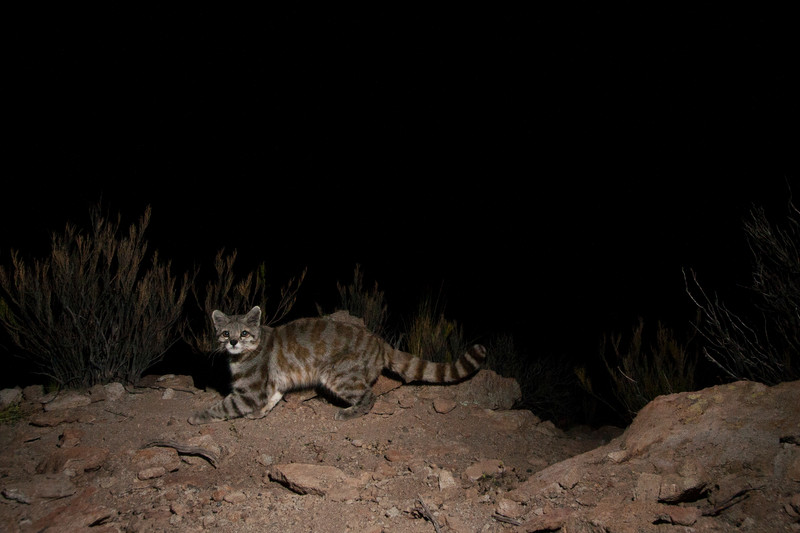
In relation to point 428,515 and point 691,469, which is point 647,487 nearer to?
point 691,469

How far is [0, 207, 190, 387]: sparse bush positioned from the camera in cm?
442

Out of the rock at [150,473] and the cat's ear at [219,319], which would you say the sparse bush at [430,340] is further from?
the rock at [150,473]

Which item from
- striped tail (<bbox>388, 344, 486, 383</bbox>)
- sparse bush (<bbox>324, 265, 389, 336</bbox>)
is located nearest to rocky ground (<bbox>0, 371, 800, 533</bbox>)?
striped tail (<bbox>388, 344, 486, 383</bbox>)

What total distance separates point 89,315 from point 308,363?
2.12 meters

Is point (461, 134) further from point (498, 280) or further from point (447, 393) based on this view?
point (447, 393)

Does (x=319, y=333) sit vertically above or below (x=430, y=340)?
above

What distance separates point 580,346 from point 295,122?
23.2 ft

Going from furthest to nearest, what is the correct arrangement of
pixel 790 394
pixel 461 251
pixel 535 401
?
pixel 461 251 < pixel 535 401 < pixel 790 394

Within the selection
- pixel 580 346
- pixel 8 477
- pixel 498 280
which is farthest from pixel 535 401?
pixel 8 477

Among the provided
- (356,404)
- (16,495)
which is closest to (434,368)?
(356,404)

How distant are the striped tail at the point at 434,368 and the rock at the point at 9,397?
10.9 feet

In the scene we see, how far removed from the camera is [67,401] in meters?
4.19

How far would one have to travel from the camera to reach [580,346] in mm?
9539

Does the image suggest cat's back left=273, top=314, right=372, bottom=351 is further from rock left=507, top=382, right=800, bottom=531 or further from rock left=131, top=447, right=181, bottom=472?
rock left=507, top=382, right=800, bottom=531
